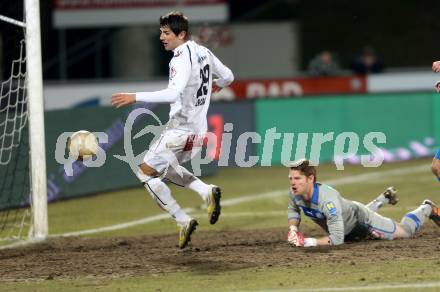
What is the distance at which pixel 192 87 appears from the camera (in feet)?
37.0

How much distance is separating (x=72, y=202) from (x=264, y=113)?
19.6ft

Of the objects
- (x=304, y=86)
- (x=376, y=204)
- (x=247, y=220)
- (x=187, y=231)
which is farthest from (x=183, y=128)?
(x=304, y=86)

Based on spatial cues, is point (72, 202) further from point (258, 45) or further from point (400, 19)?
point (400, 19)

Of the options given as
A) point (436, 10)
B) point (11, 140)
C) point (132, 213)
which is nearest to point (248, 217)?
point (132, 213)

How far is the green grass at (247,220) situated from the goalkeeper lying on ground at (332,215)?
679mm

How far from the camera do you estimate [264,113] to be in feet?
74.6

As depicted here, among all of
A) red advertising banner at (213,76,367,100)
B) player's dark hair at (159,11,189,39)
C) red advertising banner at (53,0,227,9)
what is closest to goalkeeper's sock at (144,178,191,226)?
player's dark hair at (159,11,189,39)

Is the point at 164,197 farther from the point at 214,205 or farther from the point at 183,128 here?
the point at 183,128

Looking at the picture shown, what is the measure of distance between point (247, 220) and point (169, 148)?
3.88m

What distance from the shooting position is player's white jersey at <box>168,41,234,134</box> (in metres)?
11.0

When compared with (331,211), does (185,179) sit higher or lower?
higher

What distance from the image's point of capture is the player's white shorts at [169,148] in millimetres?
11398

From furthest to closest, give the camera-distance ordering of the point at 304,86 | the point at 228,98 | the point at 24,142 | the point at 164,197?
the point at 304,86 < the point at 228,98 < the point at 24,142 < the point at 164,197

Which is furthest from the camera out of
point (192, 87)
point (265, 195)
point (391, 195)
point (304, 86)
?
point (304, 86)
